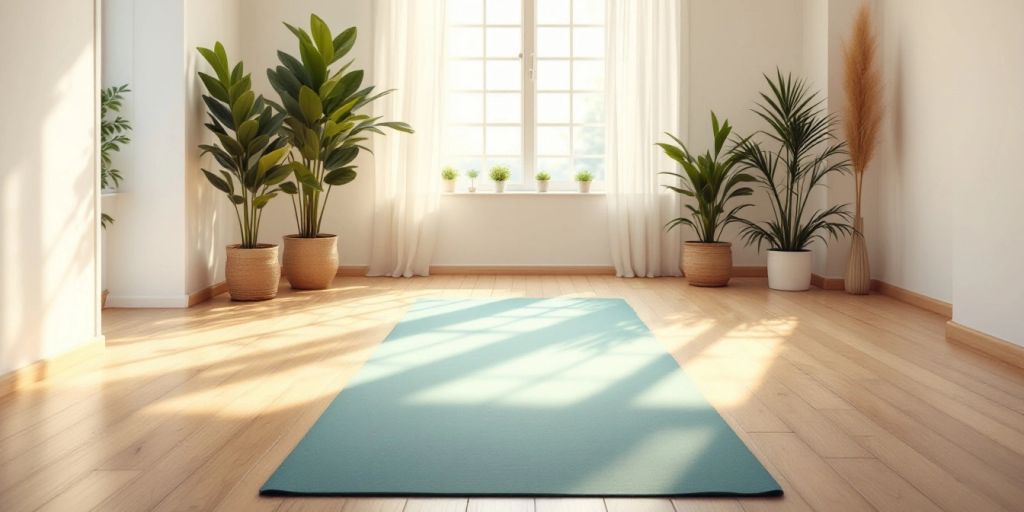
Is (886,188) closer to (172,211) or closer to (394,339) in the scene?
(394,339)

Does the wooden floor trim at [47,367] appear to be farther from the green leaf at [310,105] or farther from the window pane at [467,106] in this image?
the window pane at [467,106]

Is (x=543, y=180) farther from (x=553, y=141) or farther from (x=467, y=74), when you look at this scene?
(x=467, y=74)

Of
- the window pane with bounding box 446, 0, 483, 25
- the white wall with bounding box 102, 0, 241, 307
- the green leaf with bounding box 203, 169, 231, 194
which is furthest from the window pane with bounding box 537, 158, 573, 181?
the white wall with bounding box 102, 0, 241, 307

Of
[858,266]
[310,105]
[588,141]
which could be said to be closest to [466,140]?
[588,141]

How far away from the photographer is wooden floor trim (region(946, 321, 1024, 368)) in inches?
137

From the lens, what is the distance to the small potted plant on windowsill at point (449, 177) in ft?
21.7

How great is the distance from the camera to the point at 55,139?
3395 mm

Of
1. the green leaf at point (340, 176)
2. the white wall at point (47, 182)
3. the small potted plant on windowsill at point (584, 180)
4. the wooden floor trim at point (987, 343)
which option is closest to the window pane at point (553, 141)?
the small potted plant on windowsill at point (584, 180)

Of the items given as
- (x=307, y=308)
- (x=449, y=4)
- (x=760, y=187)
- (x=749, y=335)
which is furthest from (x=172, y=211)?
(x=760, y=187)

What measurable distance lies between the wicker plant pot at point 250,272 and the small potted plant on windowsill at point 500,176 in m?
1.88

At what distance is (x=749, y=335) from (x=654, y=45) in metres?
2.94

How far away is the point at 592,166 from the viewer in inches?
268

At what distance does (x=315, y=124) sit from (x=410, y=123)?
1.01m

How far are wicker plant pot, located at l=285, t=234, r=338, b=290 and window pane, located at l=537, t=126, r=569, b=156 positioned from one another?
5.95 ft
